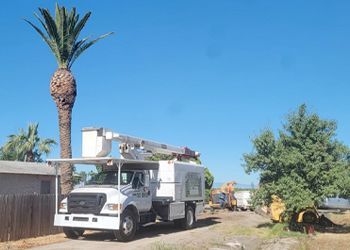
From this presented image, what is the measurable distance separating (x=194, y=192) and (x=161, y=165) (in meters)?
3.18

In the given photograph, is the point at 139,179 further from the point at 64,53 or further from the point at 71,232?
the point at 64,53

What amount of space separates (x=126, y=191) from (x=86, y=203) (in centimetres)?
149

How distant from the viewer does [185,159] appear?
2381cm

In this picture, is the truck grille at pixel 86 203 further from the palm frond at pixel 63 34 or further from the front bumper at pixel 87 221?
the palm frond at pixel 63 34

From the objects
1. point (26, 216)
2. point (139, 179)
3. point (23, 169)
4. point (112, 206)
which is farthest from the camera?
point (23, 169)

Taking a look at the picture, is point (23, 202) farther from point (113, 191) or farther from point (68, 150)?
point (68, 150)

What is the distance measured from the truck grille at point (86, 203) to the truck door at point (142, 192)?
65.7 inches

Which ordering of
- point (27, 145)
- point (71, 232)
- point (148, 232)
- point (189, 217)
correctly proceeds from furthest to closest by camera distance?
point (27, 145)
point (189, 217)
point (148, 232)
point (71, 232)

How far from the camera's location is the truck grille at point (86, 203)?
15891 mm

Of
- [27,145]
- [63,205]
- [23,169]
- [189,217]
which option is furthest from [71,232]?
[27,145]

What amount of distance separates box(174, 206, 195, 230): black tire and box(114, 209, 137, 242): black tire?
4491 mm

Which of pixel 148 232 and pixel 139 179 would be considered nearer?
pixel 139 179

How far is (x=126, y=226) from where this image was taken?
1627cm

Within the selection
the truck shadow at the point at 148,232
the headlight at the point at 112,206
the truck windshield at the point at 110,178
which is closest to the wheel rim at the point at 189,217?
the truck shadow at the point at 148,232
